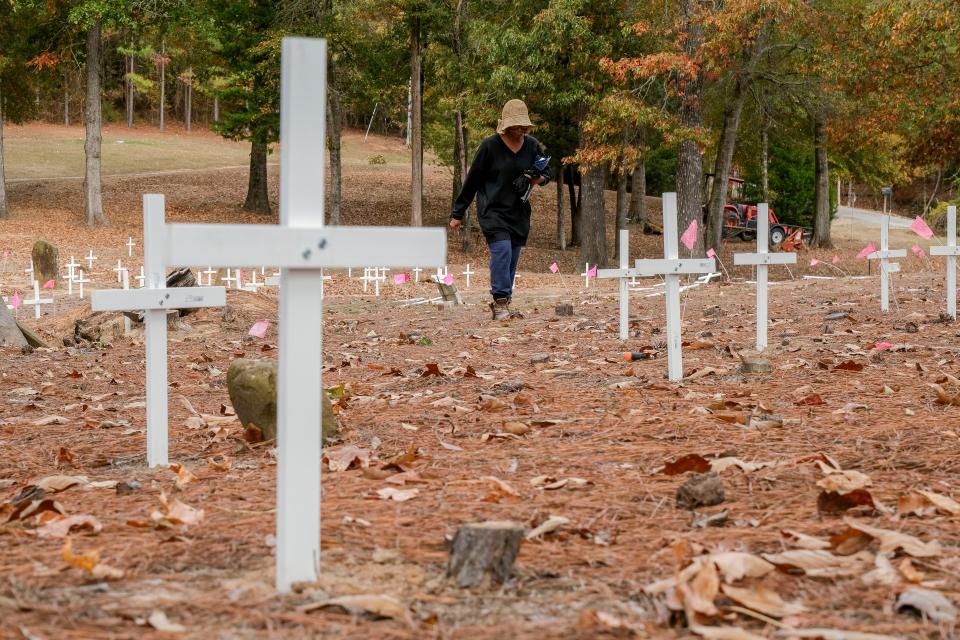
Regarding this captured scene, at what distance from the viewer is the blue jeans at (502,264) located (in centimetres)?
944

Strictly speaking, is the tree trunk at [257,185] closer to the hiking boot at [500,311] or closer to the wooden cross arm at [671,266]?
the hiking boot at [500,311]

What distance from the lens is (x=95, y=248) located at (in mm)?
26516

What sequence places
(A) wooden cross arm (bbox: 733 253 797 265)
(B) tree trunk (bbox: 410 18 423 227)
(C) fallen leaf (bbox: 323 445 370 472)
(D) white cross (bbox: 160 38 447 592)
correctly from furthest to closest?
1. (B) tree trunk (bbox: 410 18 423 227)
2. (A) wooden cross arm (bbox: 733 253 797 265)
3. (C) fallen leaf (bbox: 323 445 370 472)
4. (D) white cross (bbox: 160 38 447 592)

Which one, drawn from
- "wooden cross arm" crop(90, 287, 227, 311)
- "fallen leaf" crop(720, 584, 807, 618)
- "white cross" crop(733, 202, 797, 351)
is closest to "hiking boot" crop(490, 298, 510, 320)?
"white cross" crop(733, 202, 797, 351)

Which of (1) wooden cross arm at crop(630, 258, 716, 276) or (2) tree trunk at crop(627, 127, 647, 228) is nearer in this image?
(1) wooden cross arm at crop(630, 258, 716, 276)

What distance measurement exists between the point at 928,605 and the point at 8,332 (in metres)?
9.95

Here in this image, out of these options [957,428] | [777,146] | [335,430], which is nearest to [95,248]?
[335,430]

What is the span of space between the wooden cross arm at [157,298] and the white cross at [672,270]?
2.72 metres

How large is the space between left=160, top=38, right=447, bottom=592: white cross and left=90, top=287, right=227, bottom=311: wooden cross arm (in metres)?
1.79

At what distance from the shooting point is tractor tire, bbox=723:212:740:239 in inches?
1703

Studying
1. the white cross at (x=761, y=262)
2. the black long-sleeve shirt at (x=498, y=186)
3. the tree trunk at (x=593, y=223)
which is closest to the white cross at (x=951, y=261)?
the white cross at (x=761, y=262)

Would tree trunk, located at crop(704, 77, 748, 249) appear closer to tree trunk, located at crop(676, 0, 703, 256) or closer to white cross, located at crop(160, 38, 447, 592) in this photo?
tree trunk, located at crop(676, 0, 703, 256)

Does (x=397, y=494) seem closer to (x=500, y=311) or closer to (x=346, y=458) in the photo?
(x=346, y=458)

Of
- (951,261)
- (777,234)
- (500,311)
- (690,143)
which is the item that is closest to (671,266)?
(500,311)
